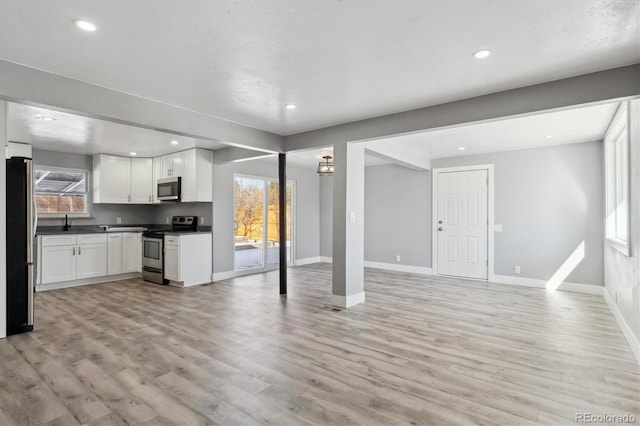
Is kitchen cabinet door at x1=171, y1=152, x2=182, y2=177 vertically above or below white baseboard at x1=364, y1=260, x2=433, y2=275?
above

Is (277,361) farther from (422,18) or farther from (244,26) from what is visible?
(422,18)

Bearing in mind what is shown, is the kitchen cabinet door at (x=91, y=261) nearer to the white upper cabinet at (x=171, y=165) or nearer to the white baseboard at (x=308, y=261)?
the white upper cabinet at (x=171, y=165)

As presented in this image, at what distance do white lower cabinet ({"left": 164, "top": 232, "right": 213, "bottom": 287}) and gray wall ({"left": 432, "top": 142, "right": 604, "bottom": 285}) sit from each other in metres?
5.39

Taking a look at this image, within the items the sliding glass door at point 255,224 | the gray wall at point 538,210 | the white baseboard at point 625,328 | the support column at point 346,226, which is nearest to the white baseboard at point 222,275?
the sliding glass door at point 255,224

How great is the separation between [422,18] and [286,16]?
0.83 metres

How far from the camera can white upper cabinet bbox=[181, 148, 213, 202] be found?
6.02 metres

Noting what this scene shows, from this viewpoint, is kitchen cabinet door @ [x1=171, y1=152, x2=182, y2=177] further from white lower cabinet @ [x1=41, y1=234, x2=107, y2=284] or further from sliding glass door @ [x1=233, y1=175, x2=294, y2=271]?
white lower cabinet @ [x1=41, y1=234, x2=107, y2=284]

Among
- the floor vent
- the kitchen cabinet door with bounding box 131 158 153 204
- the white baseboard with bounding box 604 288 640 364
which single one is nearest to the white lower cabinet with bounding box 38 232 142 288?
the kitchen cabinet door with bounding box 131 158 153 204

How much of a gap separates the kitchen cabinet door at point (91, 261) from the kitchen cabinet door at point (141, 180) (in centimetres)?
120

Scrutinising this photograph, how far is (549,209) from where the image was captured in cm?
571

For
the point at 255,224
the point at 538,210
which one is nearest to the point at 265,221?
the point at 255,224

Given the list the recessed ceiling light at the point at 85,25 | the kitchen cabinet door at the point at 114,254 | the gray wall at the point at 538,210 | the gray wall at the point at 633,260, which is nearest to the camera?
the recessed ceiling light at the point at 85,25

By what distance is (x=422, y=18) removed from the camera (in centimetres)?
204

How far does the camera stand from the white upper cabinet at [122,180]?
6.37 m
